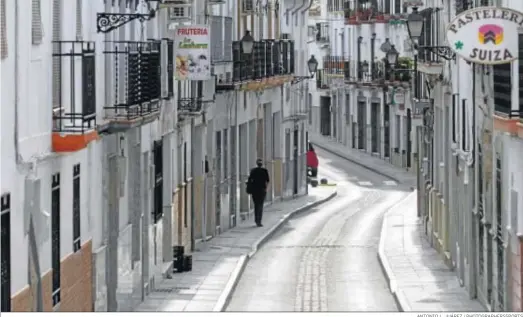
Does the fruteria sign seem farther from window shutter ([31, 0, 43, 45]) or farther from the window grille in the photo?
the window grille

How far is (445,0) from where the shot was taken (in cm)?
3125

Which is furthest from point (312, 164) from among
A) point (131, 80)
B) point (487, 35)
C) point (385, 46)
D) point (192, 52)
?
point (487, 35)

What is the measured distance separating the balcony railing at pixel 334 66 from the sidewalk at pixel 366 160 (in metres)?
3.29

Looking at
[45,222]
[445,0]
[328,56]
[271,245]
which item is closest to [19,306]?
[45,222]

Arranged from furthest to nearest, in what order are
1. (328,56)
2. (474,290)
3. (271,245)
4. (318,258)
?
1. (328,56)
2. (271,245)
3. (318,258)
4. (474,290)

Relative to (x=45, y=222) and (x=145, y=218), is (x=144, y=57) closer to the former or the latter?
(x=145, y=218)

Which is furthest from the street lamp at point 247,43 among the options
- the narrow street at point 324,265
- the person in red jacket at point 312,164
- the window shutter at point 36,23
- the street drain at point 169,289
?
the window shutter at point 36,23

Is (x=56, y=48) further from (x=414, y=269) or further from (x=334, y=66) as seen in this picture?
(x=334, y=66)

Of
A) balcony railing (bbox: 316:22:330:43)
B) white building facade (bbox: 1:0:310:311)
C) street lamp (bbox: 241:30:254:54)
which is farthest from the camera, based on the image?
balcony railing (bbox: 316:22:330:43)

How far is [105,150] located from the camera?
21922 mm

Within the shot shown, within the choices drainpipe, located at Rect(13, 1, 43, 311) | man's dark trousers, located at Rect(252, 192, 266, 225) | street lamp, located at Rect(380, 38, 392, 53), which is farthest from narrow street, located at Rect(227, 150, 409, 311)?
street lamp, located at Rect(380, 38, 392, 53)

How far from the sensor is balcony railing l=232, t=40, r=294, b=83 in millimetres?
39612

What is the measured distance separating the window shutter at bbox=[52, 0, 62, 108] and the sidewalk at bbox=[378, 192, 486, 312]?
7.58 m

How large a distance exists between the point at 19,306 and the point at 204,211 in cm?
1879
